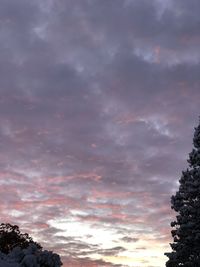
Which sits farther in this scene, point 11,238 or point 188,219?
point 11,238

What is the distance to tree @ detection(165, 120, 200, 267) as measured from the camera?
38812mm

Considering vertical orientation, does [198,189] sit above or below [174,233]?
above

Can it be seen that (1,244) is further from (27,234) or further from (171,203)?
(171,203)

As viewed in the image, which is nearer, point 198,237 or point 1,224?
point 198,237

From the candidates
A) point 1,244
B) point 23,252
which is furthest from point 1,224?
point 23,252

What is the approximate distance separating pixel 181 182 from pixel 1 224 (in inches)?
1438

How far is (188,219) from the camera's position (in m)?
39.6

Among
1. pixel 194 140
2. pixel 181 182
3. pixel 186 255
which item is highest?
pixel 194 140

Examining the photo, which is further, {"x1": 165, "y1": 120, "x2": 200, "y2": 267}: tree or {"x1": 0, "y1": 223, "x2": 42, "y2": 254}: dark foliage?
{"x1": 0, "y1": 223, "x2": 42, "y2": 254}: dark foliage

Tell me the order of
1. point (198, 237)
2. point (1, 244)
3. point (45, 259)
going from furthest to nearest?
point (1, 244), point (198, 237), point (45, 259)

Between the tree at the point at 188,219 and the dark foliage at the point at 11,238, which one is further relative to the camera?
the dark foliage at the point at 11,238

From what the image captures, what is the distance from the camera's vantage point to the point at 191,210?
39.5m

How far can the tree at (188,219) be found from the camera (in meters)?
38.8

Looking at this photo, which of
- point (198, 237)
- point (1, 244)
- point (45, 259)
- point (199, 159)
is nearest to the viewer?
point (45, 259)
